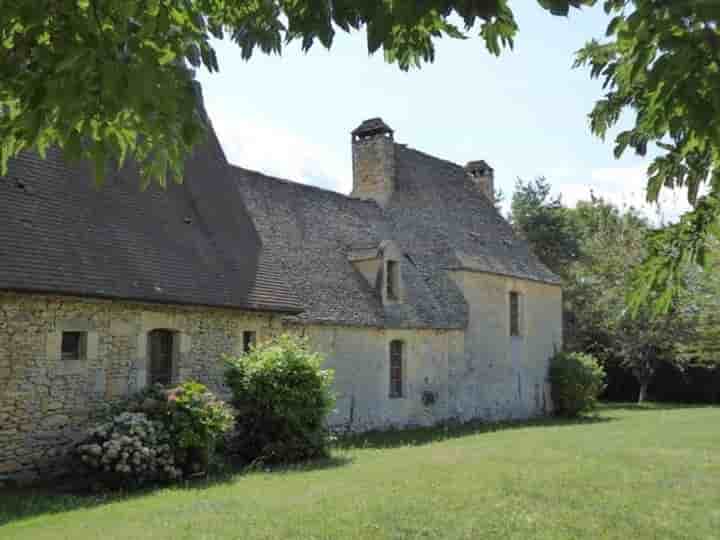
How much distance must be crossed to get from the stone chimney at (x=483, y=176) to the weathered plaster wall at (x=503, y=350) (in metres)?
4.96

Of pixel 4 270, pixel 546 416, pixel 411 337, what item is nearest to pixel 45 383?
pixel 4 270

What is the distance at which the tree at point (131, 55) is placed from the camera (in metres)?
2.94

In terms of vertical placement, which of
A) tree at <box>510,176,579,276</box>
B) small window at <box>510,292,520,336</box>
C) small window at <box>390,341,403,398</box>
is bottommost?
small window at <box>390,341,403,398</box>

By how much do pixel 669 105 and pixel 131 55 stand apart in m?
2.34

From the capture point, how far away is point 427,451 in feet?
43.8

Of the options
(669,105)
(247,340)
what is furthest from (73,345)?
(669,105)

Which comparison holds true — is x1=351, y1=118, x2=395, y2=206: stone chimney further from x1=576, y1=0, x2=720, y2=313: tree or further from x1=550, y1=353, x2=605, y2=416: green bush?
→ x1=576, y1=0, x2=720, y2=313: tree

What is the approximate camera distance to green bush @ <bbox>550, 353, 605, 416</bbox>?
24.1 meters

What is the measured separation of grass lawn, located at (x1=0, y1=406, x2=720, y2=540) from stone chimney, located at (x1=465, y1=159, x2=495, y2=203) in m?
16.3

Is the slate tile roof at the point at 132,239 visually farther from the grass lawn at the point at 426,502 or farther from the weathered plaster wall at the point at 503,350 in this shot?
the weathered plaster wall at the point at 503,350

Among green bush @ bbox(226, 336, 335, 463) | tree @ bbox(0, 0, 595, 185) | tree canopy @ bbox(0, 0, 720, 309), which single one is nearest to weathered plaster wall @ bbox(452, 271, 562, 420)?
green bush @ bbox(226, 336, 335, 463)

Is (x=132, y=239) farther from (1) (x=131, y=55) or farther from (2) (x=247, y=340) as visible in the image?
(1) (x=131, y=55)

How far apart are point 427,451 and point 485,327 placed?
8.82 m

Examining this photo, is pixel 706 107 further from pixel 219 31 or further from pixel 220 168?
pixel 220 168
